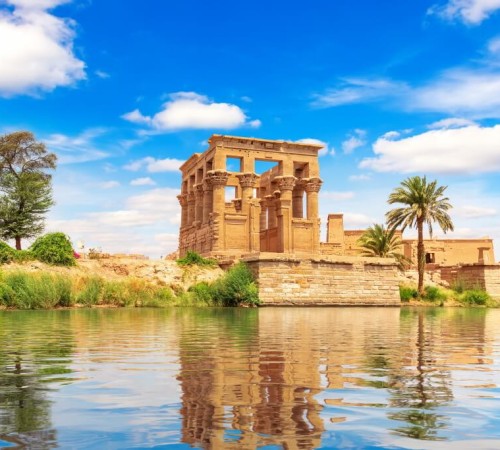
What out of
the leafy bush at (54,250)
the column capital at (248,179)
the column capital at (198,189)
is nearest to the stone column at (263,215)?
the column capital at (198,189)

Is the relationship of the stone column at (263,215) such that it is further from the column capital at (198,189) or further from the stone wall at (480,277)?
the stone wall at (480,277)

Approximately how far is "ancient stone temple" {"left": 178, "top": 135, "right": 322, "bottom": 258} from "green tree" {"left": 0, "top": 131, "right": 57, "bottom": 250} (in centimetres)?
1088

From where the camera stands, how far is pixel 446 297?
37938 millimetres

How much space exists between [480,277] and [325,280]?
1349 centimetres

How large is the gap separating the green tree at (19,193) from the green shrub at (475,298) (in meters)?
28.5

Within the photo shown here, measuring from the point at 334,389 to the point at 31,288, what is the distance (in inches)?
844

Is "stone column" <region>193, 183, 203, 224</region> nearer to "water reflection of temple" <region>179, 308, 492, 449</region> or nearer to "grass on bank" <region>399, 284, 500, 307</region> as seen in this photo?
"grass on bank" <region>399, 284, 500, 307</region>

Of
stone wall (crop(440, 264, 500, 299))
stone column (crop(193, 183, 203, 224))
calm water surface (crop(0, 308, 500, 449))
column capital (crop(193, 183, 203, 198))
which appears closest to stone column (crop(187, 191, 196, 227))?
stone column (crop(193, 183, 203, 224))

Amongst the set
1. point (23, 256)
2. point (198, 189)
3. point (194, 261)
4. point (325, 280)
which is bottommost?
point (325, 280)

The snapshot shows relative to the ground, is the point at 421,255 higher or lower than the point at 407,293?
higher

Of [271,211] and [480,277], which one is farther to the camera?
[271,211]

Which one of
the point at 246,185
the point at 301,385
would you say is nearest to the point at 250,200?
the point at 246,185

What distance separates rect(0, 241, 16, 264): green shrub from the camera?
101 feet

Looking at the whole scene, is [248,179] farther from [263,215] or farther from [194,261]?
[263,215]
